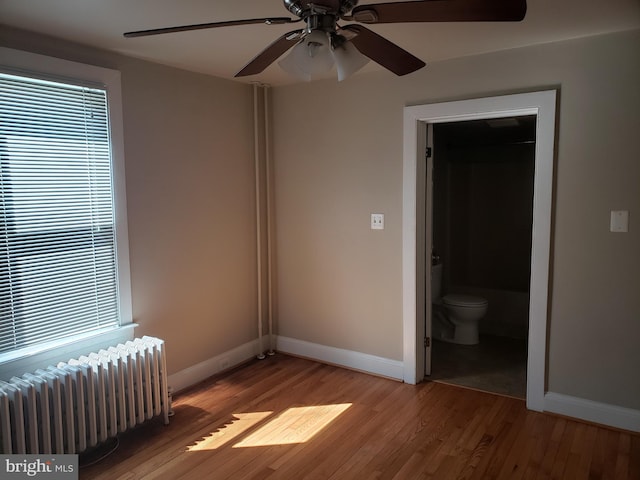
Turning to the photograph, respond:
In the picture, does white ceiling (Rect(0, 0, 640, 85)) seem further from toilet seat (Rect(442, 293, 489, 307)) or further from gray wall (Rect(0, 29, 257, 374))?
toilet seat (Rect(442, 293, 489, 307))

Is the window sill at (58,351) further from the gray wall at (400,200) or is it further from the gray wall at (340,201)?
the gray wall at (400,200)

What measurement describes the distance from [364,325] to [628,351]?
1738 millimetres

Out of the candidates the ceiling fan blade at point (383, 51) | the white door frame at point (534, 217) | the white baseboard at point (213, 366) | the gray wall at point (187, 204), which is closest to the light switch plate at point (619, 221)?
the white door frame at point (534, 217)

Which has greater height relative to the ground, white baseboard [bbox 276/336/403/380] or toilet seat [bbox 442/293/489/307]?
toilet seat [bbox 442/293/489/307]

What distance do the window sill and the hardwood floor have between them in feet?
1.88

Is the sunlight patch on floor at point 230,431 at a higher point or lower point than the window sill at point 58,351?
lower

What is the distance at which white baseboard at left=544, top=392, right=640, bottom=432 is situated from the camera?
8.99 ft

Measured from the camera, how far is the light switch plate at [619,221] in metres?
2.65

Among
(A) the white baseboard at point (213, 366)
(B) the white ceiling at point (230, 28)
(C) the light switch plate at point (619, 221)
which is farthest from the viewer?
(A) the white baseboard at point (213, 366)

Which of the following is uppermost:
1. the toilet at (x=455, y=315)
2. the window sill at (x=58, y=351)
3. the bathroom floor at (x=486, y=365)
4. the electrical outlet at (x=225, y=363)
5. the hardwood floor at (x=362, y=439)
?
the window sill at (x=58, y=351)

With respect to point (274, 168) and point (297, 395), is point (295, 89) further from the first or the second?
point (297, 395)

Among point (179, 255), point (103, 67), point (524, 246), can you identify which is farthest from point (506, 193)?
point (103, 67)

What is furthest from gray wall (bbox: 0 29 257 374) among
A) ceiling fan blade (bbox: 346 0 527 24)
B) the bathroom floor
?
ceiling fan blade (bbox: 346 0 527 24)

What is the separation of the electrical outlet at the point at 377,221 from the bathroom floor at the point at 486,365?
3.99 ft
